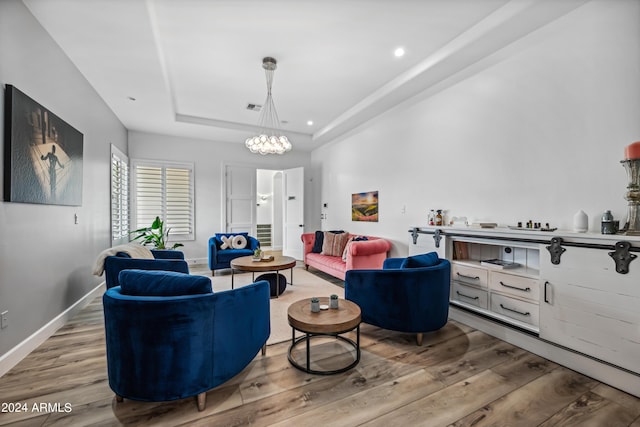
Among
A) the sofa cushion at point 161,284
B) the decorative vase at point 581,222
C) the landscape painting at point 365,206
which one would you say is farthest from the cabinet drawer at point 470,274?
the sofa cushion at point 161,284

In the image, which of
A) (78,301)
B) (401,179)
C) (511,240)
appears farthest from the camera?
(401,179)

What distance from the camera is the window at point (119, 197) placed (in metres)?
4.83

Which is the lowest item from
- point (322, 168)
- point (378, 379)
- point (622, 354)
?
point (378, 379)

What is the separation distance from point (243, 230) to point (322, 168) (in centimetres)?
246

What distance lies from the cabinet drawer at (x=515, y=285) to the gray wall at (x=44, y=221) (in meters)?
4.16

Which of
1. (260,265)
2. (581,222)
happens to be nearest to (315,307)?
(260,265)

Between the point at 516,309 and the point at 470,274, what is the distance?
0.53m

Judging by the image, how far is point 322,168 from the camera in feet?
23.1

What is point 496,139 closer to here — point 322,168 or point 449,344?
point 449,344

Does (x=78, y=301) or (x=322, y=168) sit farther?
(x=322, y=168)

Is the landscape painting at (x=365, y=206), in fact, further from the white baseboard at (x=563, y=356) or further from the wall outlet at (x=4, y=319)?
the wall outlet at (x=4, y=319)

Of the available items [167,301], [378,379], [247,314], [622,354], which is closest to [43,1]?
[167,301]

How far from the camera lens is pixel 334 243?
5.22 m

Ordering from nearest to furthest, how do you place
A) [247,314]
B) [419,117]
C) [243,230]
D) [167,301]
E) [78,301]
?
1. [167,301]
2. [247,314]
3. [78,301]
4. [419,117]
5. [243,230]
